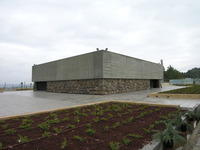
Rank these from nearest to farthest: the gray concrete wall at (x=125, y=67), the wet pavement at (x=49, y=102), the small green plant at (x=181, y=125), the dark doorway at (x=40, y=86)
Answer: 1. the small green plant at (x=181, y=125)
2. the wet pavement at (x=49, y=102)
3. the gray concrete wall at (x=125, y=67)
4. the dark doorway at (x=40, y=86)

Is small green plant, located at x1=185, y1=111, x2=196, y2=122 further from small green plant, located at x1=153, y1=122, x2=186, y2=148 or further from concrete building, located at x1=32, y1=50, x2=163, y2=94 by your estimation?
concrete building, located at x1=32, y1=50, x2=163, y2=94

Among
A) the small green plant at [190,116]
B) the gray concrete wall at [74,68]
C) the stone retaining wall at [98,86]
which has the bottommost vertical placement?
the small green plant at [190,116]

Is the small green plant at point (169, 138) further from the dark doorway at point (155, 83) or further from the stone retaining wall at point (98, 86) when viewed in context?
the dark doorway at point (155, 83)

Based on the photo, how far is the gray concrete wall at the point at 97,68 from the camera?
10.2 metres

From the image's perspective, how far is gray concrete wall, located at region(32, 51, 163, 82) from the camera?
1023cm

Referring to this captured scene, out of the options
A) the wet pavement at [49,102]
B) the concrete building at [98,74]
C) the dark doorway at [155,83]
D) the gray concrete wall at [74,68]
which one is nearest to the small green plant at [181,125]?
the wet pavement at [49,102]

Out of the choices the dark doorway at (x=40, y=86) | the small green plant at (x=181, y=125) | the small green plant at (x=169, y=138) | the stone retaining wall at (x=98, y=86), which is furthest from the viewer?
the dark doorway at (x=40, y=86)

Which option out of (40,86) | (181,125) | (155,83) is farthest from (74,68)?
(155,83)

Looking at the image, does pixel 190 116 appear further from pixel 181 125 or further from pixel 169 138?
pixel 169 138

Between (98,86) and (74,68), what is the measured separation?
11.1 ft

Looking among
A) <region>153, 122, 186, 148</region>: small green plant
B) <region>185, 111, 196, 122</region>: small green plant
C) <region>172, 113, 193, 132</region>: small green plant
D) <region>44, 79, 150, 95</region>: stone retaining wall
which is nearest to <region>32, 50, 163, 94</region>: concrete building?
<region>44, 79, 150, 95</region>: stone retaining wall

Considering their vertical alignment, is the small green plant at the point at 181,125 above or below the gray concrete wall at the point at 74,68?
below

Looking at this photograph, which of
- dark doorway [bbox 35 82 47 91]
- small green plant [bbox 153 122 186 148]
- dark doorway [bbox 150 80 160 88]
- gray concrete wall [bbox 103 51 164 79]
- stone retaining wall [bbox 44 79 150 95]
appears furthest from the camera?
dark doorway [bbox 35 82 47 91]

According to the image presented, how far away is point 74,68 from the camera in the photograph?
40.0ft
